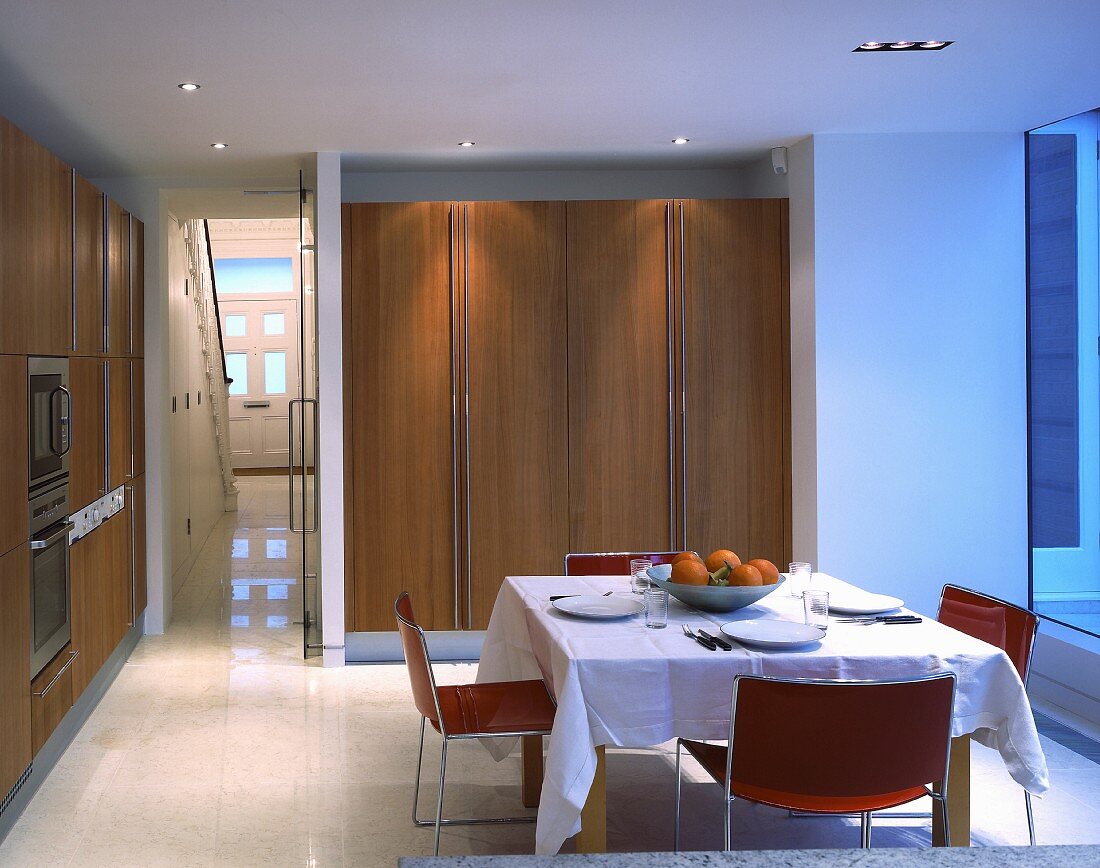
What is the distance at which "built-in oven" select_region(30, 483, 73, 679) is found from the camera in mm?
3426

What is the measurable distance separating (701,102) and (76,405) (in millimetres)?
2843

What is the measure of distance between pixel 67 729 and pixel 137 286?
2518mm

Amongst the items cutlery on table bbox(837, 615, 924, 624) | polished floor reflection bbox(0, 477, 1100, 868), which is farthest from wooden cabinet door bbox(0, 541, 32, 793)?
cutlery on table bbox(837, 615, 924, 624)

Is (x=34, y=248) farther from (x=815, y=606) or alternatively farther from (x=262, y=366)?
(x=262, y=366)

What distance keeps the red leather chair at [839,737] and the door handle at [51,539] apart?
8.04 feet

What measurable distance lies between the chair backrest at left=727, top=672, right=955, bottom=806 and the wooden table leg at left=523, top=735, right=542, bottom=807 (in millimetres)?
1244

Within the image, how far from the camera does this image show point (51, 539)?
11.7 feet

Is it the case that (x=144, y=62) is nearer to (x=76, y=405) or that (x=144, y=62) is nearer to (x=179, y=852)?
(x=76, y=405)

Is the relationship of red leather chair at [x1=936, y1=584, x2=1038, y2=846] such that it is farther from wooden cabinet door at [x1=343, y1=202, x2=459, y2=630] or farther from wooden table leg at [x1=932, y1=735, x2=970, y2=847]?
wooden cabinet door at [x1=343, y1=202, x2=459, y2=630]

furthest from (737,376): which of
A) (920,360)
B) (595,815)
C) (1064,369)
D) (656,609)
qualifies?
(595,815)

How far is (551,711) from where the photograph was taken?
2928 mm

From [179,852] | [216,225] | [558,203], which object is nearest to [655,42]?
[558,203]

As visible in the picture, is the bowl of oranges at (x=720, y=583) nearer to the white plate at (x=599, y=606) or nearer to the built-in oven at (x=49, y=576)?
the white plate at (x=599, y=606)

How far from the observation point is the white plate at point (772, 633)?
250 cm
